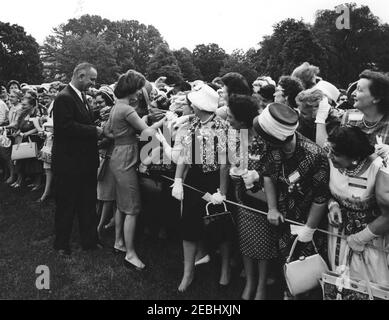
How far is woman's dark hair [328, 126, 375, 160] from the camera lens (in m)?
2.71

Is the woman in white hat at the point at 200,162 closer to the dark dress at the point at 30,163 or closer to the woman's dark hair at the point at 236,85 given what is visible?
the woman's dark hair at the point at 236,85

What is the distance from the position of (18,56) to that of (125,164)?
2087 inches

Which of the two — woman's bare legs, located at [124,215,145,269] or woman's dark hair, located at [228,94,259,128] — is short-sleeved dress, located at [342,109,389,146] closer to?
woman's dark hair, located at [228,94,259,128]

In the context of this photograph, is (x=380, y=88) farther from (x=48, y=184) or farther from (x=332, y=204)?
(x=48, y=184)

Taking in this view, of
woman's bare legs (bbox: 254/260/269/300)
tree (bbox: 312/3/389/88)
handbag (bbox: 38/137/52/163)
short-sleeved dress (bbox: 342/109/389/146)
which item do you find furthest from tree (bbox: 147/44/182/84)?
short-sleeved dress (bbox: 342/109/389/146)

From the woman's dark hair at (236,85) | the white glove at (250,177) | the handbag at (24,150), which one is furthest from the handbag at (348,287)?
the handbag at (24,150)

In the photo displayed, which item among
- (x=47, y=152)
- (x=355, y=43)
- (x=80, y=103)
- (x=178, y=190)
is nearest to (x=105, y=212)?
(x=80, y=103)

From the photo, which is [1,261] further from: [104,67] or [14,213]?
[104,67]

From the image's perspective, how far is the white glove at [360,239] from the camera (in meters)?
2.78

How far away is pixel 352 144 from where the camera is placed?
2701mm
